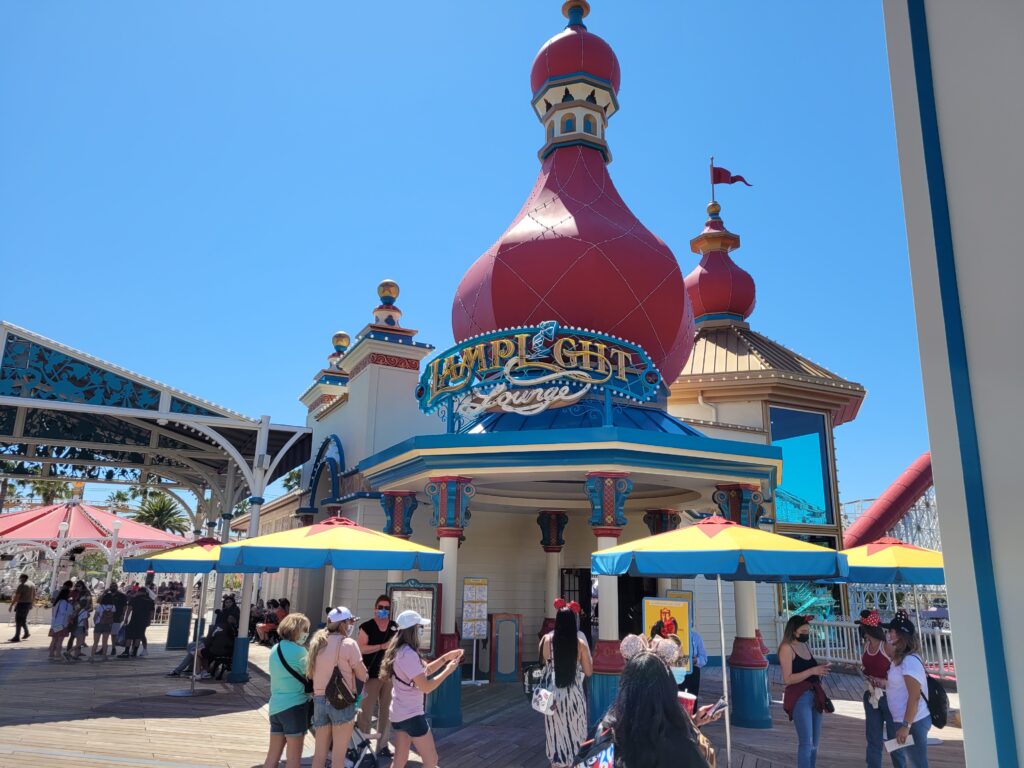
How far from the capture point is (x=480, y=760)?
8.15 metres

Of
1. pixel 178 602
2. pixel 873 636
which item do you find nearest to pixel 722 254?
pixel 873 636

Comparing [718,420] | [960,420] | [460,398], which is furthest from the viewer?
[718,420]

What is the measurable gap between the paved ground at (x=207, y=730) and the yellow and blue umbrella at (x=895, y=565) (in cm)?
205

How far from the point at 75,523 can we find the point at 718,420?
1995 cm

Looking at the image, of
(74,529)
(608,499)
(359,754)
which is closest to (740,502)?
(608,499)

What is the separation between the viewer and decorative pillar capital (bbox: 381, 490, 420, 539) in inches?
497

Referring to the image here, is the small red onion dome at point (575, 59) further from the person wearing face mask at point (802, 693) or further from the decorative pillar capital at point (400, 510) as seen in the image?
the person wearing face mask at point (802, 693)

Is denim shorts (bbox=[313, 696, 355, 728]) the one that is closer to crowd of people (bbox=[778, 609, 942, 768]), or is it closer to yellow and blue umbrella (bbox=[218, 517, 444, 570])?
yellow and blue umbrella (bbox=[218, 517, 444, 570])

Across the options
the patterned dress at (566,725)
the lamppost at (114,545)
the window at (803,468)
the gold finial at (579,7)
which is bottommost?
the patterned dress at (566,725)

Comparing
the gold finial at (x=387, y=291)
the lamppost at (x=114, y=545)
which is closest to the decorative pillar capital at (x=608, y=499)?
the gold finial at (x=387, y=291)

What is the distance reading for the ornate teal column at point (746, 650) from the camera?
34.1 ft

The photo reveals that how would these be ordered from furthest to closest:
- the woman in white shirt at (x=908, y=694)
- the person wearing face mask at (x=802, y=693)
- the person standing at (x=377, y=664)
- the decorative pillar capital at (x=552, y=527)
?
the decorative pillar capital at (x=552, y=527)
the person standing at (x=377, y=664)
the person wearing face mask at (x=802, y=693)
the woman in white shirt at (x=908, y=694)

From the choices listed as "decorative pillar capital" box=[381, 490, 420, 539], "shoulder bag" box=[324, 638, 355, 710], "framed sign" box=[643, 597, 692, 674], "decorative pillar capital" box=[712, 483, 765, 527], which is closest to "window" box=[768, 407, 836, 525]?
"decorative pillar capital" box=[712, 483, 765, 527]

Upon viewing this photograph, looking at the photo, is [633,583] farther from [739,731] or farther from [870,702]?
[870,702]
